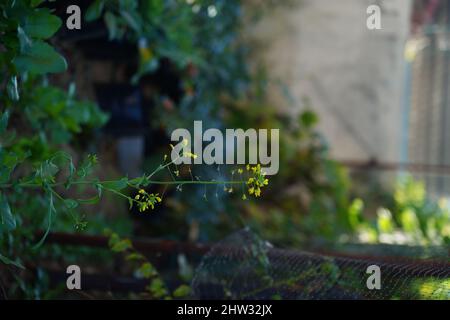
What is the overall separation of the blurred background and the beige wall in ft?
0.03

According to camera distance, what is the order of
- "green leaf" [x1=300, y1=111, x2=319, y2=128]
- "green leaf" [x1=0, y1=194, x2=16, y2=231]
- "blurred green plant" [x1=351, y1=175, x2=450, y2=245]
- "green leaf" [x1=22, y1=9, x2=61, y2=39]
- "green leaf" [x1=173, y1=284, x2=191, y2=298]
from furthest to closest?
"green leaf" [x1=300, y1=111, x2=319, y2=128] < "blurred green plant" [x1=351, y1=175, x2=450, y2=245] < "green leaf" [x1=173, y1=284, x2=191, y2=298] < "green leaf" [x1=22, y1=9, x2=61, y2=39] < "green leaf" [x1=0, y1=194, x2=16, y2=231]

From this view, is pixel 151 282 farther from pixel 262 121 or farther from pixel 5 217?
pixel 262 121

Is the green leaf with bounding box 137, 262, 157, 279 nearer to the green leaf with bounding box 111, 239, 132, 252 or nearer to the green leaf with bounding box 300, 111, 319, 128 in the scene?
the green leaf with bounding box 111, 239, 132, 252

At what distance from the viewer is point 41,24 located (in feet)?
4.49

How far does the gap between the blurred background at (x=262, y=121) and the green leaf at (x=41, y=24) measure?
425 mm

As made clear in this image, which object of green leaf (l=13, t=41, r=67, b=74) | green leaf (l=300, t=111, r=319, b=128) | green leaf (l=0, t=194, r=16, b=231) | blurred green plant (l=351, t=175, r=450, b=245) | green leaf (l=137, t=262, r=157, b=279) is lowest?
blurred green plant (l=351, t=175, r=450, b=245)

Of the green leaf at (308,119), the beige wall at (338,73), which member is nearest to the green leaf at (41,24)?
the green leaf at (308,119)

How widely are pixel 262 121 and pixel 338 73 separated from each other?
1166mm

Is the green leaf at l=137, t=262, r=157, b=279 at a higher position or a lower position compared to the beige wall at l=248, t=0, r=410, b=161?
lower

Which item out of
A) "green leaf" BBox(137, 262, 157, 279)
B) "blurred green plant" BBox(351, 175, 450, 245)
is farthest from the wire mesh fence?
"blurred green plant" BBox(351, 175, 450, 245)

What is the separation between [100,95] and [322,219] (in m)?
1.75

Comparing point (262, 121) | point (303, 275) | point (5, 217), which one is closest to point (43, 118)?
point (5, 217)

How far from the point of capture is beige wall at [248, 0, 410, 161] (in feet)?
17.3
